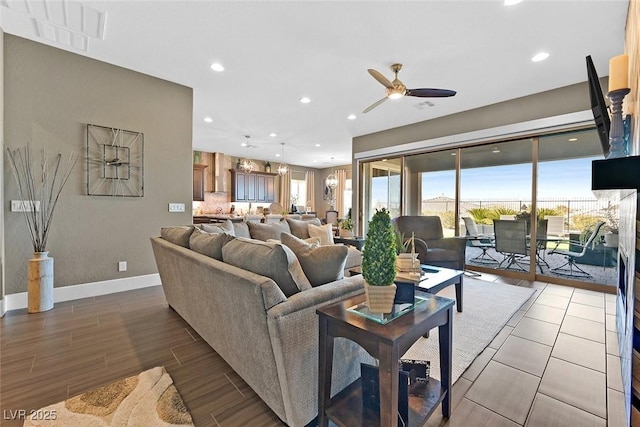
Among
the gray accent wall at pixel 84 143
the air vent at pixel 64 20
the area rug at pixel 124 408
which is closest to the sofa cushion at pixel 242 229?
the gray accent wall at pixel 84 143

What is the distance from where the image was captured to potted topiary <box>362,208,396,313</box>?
3.89 ft

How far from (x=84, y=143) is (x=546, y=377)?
16.7 ft

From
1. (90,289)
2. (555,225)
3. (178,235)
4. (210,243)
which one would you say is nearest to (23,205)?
(90,289)

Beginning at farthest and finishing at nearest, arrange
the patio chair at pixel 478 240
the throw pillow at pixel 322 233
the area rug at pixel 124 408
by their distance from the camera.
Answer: the patio chair at pixel 478 240 < the throw pillow at pixel 322 233 < the area rug at pixel 124 408

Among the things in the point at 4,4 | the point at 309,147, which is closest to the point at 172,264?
the point at 4,4

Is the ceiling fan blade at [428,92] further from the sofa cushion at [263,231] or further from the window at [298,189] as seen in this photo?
the window at [298,189]

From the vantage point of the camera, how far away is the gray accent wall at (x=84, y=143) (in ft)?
9.59

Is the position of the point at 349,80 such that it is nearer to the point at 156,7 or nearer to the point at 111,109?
the point at 156,7

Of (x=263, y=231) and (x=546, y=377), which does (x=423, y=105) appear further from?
(x=546, y=377)

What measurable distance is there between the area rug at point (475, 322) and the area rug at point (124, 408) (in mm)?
1627

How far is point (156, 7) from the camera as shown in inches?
94.3

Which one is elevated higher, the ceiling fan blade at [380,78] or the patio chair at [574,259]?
the ceiling fan blade at [380,78]

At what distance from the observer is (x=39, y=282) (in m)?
2.84

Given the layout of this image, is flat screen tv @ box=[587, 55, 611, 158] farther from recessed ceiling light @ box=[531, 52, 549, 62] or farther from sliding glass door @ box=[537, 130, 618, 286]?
sliding glass door @ box=[537, 130, 618, 286]
